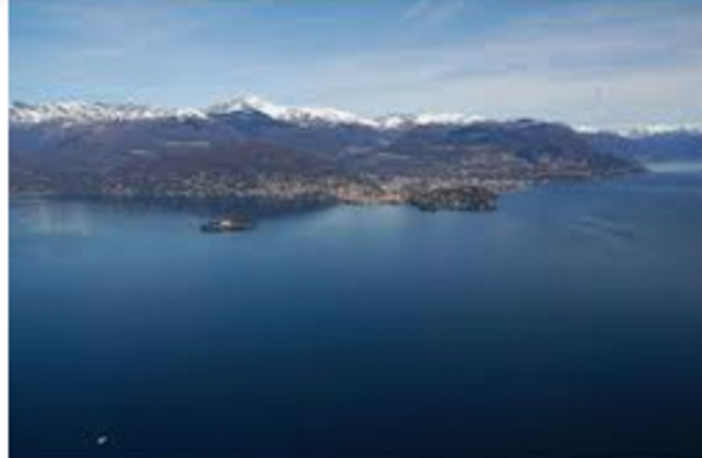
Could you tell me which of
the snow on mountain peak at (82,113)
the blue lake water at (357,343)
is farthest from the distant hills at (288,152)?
the blue lake water at (357,343)

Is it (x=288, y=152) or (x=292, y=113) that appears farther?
(x=292, y=113)

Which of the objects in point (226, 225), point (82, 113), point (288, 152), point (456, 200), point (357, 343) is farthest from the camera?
point (82, 113)

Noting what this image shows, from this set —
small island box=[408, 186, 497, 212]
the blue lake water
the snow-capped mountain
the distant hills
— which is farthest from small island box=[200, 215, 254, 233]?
the snow-capped mountain

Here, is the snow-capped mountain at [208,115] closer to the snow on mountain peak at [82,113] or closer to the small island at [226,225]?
the snow on mountain peak at [82,113]

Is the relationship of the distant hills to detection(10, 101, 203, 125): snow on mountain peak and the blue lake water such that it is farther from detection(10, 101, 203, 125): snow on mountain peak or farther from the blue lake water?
the blue lake water

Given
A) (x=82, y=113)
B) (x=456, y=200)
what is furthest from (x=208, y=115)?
(x=456, y=200)

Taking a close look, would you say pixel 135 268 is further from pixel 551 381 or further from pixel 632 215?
pixel 632 215

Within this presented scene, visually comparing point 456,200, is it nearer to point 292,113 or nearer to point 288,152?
point 288,152
